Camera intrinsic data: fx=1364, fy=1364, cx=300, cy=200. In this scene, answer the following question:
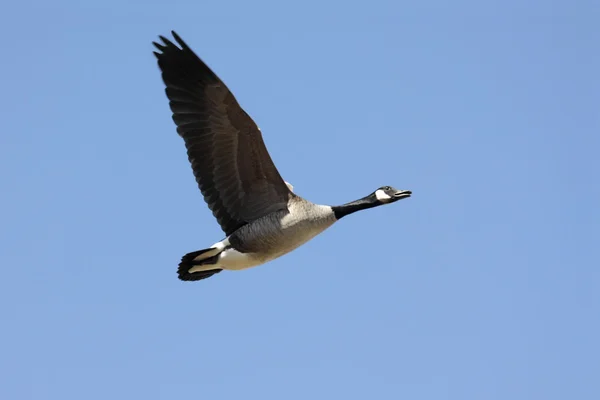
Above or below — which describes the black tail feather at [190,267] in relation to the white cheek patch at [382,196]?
below

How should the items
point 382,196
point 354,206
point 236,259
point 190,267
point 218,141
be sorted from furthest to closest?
1. point 382,196
2. point 354,206
3. point 190,267
4. point 236,259
5. point 218,141

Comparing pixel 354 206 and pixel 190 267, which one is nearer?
pixel 190 267

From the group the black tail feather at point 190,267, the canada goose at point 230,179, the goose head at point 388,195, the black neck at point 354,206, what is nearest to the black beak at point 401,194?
the goose head at point 388,195

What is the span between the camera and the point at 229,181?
66.1 ft

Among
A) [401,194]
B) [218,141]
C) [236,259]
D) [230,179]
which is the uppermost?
[218,141]

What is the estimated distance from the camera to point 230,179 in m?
20.1

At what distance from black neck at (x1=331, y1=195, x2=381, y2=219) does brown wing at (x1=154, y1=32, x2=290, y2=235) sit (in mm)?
793

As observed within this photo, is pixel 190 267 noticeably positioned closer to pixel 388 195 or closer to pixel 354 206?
pixel 354 206

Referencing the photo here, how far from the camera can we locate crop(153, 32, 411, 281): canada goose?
19.7 m

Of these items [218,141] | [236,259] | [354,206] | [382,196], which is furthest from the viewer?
[382,196]

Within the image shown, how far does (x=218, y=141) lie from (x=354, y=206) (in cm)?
235

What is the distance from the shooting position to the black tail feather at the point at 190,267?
20.0 metres

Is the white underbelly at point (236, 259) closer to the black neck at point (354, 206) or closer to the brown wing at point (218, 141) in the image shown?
the brown wing at point (218, 141)

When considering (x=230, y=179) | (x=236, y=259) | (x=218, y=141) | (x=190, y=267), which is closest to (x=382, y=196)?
(x=230, y=179)
